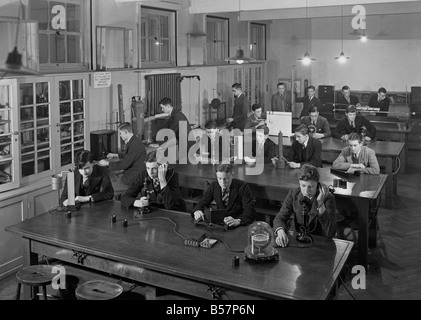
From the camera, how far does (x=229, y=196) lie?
5531 mm

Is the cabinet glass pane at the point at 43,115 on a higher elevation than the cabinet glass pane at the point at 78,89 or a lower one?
lower

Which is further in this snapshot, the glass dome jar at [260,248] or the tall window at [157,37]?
the tall window at [157,37]

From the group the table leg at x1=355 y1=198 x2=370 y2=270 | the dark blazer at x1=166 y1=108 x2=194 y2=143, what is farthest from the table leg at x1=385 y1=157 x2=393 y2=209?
the dark blazer at x1=166 y1=108 x2=194 y2=143

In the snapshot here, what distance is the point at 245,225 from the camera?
5031mm

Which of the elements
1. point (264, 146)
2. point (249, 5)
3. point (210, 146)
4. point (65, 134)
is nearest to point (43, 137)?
point (65, 134)

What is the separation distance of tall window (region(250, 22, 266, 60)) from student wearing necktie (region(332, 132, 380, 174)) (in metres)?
7.16

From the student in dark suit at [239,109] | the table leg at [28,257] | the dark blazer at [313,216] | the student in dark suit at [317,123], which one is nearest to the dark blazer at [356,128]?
the student in dark suit at [317,123]

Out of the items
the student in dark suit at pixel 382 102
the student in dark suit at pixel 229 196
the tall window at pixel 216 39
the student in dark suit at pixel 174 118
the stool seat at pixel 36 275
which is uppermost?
the tall window at pixel 216 39

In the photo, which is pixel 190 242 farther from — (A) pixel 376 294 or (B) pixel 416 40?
(B) pixel 416 40

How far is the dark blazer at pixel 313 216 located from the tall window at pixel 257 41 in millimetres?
9364

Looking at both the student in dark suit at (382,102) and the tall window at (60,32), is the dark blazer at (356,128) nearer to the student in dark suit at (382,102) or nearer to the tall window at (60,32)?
the student in dark suit at (382,102)

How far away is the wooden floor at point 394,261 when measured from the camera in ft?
18.4

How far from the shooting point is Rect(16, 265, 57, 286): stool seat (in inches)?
174
